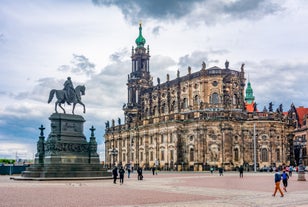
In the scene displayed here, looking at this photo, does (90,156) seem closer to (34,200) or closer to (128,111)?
(34,200)

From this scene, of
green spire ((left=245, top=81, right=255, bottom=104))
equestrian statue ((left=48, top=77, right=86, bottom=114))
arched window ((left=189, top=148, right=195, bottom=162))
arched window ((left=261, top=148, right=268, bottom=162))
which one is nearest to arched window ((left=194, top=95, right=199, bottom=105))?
arched window ((left=189, top=148, right=195, bottom=162))

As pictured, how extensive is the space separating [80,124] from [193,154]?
40072mm

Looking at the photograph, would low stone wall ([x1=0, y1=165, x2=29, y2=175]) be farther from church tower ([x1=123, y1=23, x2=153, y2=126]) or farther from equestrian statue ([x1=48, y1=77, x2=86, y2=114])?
church tower ([x1=123, y1=23, x2=153, y2=126])

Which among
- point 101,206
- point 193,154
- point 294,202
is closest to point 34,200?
point 101,206

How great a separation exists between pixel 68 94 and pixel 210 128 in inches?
1558

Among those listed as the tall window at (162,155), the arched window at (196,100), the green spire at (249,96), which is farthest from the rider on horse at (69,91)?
the green spire at (249,96)

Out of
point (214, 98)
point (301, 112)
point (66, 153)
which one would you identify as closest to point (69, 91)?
point (66, 153)

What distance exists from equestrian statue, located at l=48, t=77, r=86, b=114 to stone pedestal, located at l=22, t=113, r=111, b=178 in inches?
65.9

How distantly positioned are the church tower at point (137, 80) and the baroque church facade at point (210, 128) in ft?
27.4

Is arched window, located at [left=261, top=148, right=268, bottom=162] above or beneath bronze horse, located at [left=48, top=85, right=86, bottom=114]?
beneath

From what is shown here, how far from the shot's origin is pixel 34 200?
722 inches

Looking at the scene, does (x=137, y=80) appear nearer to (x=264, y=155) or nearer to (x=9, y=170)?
(x=264, y=155)

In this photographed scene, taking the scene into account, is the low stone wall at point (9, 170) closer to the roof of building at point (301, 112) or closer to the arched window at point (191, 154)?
the arched window at point (191, 154)

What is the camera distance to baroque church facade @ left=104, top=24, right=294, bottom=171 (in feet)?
248
